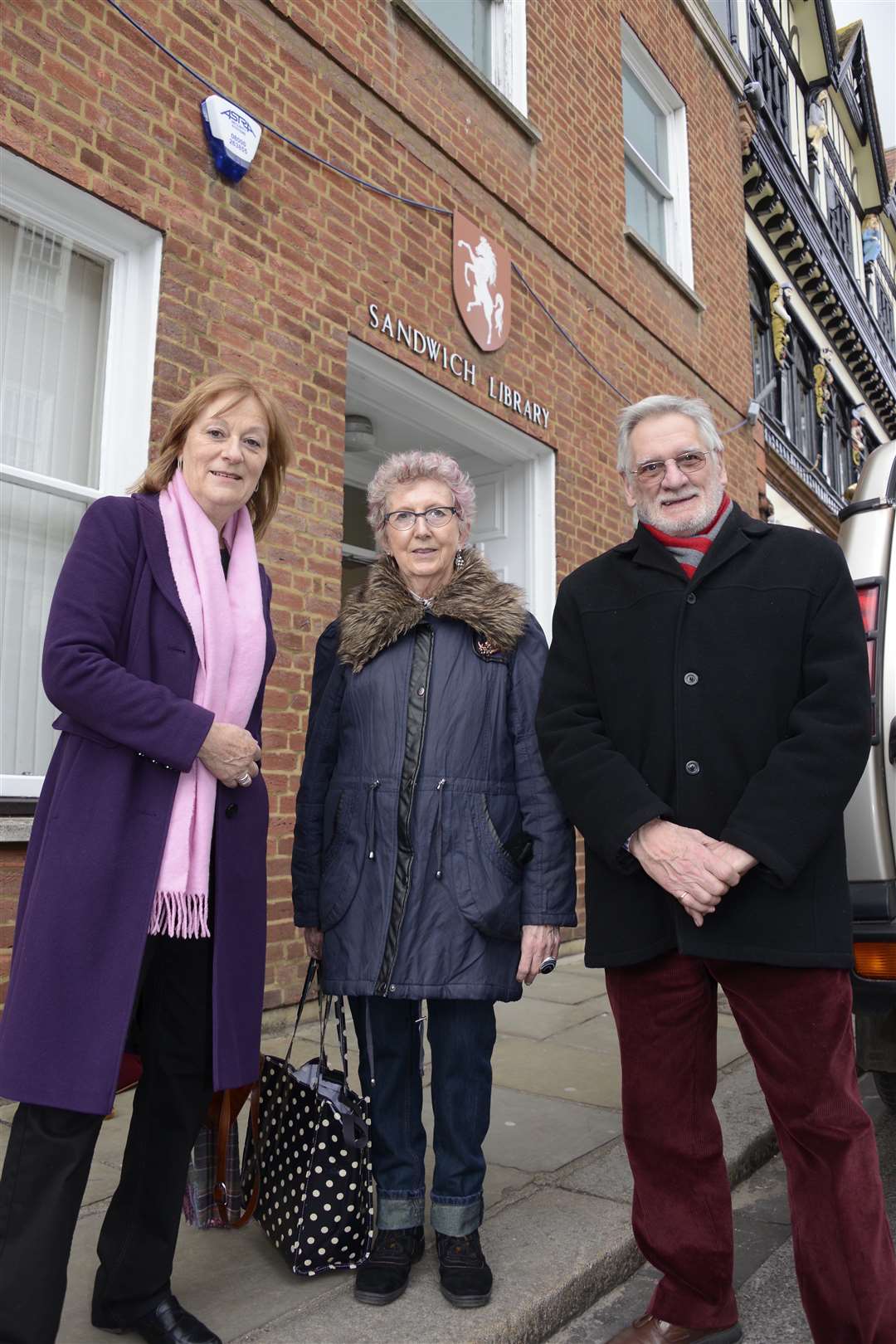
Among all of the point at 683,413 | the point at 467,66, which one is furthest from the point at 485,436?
the point at 683,413

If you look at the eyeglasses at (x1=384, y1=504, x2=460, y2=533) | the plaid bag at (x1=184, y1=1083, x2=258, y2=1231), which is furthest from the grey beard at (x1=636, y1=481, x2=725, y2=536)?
the plaid bag at (x1=184, y1=1083, x2=258, y2=1231)

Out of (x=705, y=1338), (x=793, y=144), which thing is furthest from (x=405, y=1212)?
(x=793, y=144)

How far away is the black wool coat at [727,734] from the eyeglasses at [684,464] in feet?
0.48

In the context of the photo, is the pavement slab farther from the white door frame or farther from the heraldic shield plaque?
the heraldic shield plaque

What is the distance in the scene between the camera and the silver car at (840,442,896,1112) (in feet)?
8.23

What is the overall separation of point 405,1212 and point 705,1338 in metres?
0.67

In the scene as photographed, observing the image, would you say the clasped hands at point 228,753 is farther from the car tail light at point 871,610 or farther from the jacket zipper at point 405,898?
the car tail light at point 871,610

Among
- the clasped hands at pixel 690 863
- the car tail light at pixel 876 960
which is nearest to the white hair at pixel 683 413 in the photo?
the clasped hands at pixel 690 863

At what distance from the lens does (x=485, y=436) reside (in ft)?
20.6

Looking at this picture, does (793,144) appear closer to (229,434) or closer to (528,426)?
(528,426)

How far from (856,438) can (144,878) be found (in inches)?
643

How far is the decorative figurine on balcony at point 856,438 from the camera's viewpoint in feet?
52.4

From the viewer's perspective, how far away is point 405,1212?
7.64ft

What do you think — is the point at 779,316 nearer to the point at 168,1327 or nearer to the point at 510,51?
the point at 510,51
